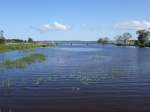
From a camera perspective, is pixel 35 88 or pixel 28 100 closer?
pixel 28 100

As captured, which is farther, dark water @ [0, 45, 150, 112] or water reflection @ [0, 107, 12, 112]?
dark water @ [0, 45, 150, 112]

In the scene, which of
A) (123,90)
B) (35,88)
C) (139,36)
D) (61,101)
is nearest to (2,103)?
(61,101)

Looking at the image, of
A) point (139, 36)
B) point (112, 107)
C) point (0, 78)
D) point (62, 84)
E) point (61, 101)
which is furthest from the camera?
point (139, 36)

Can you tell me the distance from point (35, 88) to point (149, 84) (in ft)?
28.2

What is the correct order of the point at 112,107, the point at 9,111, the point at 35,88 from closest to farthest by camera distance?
the point at 9,111
the point at 112,107
the point at 35,88

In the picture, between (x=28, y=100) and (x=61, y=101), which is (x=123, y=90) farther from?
(x=28, y=100)

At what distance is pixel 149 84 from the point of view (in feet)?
85.8

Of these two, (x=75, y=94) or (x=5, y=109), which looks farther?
(x=75, y=94)

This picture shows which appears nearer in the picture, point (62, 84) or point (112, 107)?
point (112, 107)

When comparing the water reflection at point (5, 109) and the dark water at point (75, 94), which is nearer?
the water reflection at point (5, 109)

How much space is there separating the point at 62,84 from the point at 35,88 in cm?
256

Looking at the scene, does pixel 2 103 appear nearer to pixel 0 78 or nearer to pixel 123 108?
pixel 123 108

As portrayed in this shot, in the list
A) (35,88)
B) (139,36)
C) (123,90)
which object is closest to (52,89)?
(35,88)

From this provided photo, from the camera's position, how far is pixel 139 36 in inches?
6718
